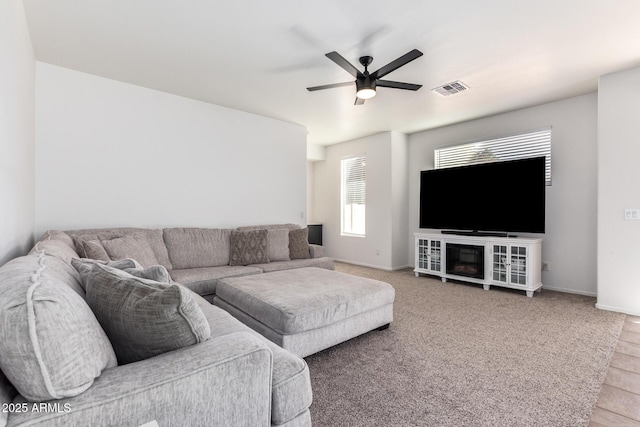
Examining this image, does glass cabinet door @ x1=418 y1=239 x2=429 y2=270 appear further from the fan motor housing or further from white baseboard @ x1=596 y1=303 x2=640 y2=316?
the fan motor housing

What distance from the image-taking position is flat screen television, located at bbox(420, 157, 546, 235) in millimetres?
3916

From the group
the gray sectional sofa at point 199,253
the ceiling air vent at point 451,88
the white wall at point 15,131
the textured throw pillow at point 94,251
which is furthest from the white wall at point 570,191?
the white wall at point 15,131

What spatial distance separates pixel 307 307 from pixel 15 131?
7.07ft

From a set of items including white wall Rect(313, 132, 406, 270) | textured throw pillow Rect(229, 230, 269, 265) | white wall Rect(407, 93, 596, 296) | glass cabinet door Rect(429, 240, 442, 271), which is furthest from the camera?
white wall Rect(313, 132, 406, 270)

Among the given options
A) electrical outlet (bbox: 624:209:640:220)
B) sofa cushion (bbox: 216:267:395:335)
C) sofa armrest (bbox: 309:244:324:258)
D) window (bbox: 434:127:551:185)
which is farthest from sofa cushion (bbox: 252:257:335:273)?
electrical outlet (bbox: 624:209:640:220)

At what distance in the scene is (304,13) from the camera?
223cm

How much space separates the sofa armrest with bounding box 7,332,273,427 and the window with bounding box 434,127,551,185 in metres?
4.62

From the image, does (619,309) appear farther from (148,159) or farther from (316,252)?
(148,159)

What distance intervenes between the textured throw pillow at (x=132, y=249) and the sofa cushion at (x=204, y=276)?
275 millimetres

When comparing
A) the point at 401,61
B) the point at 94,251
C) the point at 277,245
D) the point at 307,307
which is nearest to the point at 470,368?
the point at 307,307

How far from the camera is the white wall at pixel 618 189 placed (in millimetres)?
3119

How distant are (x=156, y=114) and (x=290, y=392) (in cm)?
366

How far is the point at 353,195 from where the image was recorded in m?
6.23

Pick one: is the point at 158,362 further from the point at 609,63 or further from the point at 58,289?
the point at 609,63
